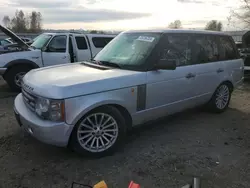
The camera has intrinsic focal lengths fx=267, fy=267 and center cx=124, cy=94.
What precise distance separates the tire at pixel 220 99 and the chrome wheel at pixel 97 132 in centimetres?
277

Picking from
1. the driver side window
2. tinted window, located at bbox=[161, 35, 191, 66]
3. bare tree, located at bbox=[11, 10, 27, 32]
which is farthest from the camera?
bare tree, located at bbox=[11, 10, 27, 32]

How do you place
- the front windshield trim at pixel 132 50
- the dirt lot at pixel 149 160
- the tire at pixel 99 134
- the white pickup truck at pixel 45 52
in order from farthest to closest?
1. the white pickup truck at pixel 45 52
2. the front windshield trim at pixel 132 50
3. the tire at pixel 99 134
4. the dirt lot at pixel 149 160

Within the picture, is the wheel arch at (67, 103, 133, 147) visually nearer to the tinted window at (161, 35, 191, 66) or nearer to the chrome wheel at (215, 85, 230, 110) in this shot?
the tinted window at (161, 35, 191, 66)

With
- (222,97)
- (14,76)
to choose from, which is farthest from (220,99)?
(14,76)

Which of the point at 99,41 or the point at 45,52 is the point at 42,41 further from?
the point at 99,41

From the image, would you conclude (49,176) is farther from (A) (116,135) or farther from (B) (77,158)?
(A) (116,135)

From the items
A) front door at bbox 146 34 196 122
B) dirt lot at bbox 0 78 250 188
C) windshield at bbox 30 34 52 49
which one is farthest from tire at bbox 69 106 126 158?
windshield at bbox 30 34 52 49

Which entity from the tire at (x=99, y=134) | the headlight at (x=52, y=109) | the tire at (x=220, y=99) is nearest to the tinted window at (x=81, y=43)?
the tire at (x=220, y=99)

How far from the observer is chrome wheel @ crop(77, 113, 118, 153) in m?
3.63

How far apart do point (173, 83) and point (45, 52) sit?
5289 mm

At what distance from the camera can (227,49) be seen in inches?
231

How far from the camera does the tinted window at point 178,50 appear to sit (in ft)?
14.9

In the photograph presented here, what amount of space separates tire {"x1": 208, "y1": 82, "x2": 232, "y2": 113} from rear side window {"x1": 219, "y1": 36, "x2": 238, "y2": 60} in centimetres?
60

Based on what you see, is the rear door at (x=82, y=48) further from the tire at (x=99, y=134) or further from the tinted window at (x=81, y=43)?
the tire at (x=99, y=134)
